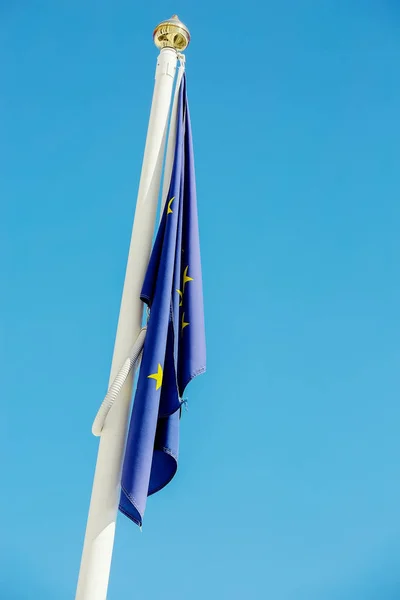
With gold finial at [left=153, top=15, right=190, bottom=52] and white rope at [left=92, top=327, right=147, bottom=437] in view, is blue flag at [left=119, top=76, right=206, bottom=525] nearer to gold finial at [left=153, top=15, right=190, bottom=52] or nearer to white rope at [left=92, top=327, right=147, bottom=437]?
white rope at [left=92, top=327, right=147, bottom=437]

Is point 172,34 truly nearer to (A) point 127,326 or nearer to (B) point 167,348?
(A) point 127,326

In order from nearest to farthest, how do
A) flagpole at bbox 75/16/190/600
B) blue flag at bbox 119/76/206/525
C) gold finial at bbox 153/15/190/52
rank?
flagpole at bbox 75/16/190/600
blue flag at bbox 119/76/206/525
gold finial at bbox 153/15/190/52

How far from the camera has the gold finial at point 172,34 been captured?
491 centimetres

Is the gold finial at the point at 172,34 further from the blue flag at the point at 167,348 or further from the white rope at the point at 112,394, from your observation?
the white rope at the point at 112,394

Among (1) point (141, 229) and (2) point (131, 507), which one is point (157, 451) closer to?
(2) point (131, 507)

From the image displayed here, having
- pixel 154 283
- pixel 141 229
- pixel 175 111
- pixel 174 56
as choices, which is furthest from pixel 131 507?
pixel 174 56

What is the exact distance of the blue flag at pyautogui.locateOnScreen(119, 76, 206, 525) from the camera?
12.4 ft

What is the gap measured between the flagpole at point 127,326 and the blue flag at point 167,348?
0.09 meters

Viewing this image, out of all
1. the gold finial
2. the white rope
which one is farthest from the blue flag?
the gold finial

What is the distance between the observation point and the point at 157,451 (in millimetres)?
4105

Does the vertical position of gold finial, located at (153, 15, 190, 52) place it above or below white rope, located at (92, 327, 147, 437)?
above

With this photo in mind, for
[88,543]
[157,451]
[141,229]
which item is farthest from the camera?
[141,229]

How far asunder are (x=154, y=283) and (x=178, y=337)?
390 mm

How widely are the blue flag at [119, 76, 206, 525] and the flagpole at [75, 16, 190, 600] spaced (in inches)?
3.5
